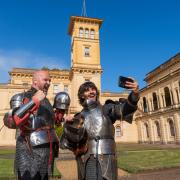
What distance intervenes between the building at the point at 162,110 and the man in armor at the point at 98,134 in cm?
3112

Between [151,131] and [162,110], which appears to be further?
[151,131]

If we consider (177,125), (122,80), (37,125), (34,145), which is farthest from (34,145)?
(177,125)

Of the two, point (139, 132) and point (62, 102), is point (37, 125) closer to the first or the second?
point (62, 102)

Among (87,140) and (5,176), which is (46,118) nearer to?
(87,140)

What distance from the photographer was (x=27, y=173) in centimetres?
297

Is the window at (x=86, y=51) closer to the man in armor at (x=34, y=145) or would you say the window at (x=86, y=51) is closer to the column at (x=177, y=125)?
the column at (x=177, y=125)

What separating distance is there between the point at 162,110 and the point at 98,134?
118 feet

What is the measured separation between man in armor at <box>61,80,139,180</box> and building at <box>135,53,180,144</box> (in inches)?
1225

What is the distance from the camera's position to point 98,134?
3270mm

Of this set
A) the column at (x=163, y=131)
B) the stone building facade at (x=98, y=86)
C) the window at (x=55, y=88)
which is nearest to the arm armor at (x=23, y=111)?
the stone building facade at (x=98, y=86)

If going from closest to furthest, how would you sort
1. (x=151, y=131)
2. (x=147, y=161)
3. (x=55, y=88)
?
1. (x=147, y=161)
2. (x=151, y=131)
3. (x=55, y=88)

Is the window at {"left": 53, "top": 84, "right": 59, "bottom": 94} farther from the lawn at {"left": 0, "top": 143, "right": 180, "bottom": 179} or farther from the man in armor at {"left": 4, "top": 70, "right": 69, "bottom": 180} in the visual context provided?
the man in armor at {"left": 4, "top": 70, "right": 69, "bottom": 180}

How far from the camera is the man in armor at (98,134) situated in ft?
10.2

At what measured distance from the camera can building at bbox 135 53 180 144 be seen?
109 ft
